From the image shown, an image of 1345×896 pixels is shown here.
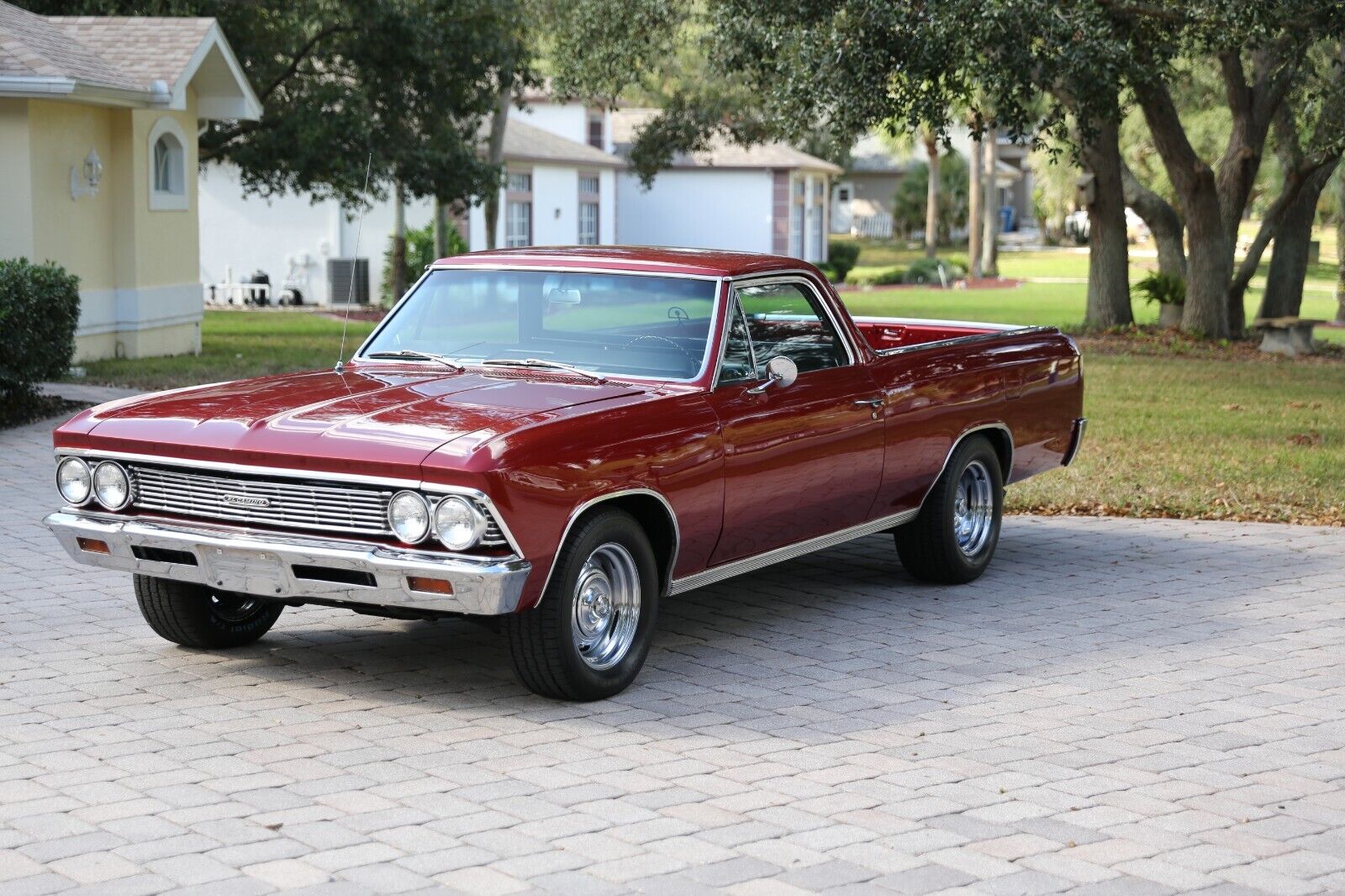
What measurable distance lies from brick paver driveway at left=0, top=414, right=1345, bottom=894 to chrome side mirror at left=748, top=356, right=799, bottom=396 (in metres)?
1.16

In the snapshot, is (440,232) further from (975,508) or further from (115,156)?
(975,508)

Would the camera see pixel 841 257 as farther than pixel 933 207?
No

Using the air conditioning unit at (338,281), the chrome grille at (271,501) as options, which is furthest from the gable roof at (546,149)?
the chrome grille at (271,501)

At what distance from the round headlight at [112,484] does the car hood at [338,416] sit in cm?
8

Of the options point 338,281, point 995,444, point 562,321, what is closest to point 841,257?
point 338,281

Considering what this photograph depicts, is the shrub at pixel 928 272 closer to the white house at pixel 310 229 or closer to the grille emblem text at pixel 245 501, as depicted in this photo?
the white house at pixel 310 229

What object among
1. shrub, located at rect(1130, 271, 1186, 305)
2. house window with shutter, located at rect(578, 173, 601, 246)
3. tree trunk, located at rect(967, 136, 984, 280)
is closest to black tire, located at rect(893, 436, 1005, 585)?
shrub, located at rect(1130, 271, 1186, 305)

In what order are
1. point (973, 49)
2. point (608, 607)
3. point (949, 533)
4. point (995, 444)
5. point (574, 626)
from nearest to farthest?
point (574, 626)
point (608, 607)
point (949, 533)
point (995, 444)
point (973, 49)

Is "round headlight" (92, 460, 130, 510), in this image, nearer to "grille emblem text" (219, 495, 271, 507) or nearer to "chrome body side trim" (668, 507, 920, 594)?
"grille emblem text" (219, 495, 271, 507)

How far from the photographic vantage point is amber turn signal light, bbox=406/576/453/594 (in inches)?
228

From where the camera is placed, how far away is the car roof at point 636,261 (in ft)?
24.5

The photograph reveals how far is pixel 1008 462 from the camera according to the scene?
9219 millimetres

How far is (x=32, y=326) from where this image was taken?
13789 mm

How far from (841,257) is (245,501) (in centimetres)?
5076
